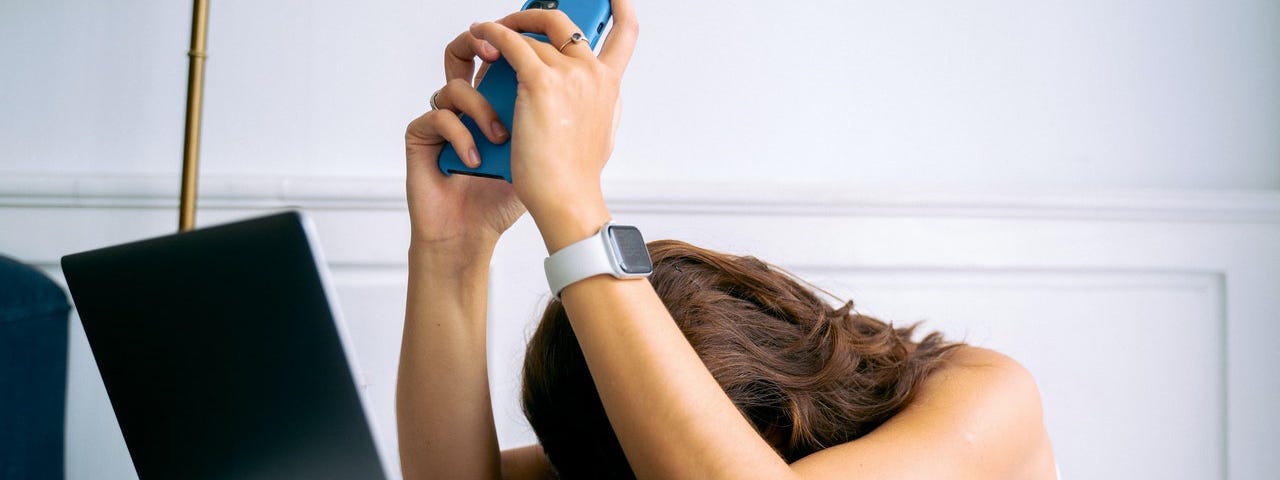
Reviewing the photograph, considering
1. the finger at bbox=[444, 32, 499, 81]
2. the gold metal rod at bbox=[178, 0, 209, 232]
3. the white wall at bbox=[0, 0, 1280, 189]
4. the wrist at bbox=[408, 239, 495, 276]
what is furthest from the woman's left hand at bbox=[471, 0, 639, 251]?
the white wall at bbox=[0, 0, 1280, 189]

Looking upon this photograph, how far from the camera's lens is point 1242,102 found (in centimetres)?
158

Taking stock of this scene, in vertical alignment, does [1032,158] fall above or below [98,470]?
above

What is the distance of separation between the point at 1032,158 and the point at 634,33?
110 centimetres

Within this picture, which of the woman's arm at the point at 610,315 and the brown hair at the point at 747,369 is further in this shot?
the brown hair at the point at 747,369

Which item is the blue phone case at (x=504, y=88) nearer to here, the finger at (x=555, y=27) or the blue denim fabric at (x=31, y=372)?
the finger at (x=555, y=27)

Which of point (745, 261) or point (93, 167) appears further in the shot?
point (93, 167)

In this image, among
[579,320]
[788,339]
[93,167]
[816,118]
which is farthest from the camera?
[816,118]

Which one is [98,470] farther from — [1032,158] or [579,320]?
[1032,158]

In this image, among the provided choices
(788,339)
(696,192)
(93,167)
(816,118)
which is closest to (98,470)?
(93,167)

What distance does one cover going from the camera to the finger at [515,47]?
0.59m

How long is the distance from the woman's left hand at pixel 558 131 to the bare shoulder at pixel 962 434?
0.24 metres

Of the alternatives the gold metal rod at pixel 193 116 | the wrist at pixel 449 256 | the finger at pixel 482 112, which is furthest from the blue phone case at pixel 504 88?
the gold metal rod at pixel 193 116

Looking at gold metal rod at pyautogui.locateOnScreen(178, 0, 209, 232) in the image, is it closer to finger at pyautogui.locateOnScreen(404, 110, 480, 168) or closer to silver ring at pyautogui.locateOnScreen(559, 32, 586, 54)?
finger at pyautogui.locateOnScreen(404, 110, 480, 168)

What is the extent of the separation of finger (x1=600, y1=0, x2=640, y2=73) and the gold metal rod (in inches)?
28.9
